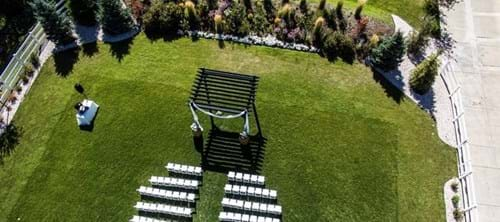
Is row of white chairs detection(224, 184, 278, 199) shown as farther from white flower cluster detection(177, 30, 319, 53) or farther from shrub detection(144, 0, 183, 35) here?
shrub detection(144, 0, 183, 35)

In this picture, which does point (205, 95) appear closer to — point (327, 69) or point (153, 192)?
point (153, 192)

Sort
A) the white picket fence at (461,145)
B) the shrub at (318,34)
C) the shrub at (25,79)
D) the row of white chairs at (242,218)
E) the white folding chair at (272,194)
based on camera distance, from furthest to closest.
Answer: the shrub at (318,34) < the shrub at (25,79) < the white folding chair at (272,194) < the white picket fence at (461,145) < the row of white chairs at (242,218)

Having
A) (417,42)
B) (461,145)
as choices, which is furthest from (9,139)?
(461,145)

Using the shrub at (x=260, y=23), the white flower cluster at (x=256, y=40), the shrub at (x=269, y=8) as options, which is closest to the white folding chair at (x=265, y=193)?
the white flower cluster at (x=256, y=40)

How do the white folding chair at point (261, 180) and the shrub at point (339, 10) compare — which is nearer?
the white folding chair at point (261, 180)

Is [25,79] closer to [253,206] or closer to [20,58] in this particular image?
[20,58]

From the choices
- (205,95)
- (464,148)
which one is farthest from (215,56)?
(464,148)

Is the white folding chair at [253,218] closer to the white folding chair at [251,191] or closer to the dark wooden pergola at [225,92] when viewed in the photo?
the white folding chair at [251,191]
